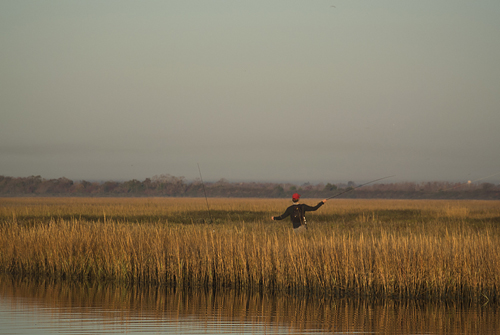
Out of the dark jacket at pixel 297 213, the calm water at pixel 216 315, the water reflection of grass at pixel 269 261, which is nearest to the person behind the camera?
the calm water at pixel 216 315

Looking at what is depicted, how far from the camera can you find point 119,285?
514 inches

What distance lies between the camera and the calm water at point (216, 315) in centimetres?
897

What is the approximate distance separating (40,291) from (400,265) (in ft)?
25.1

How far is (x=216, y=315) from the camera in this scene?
32.8ft

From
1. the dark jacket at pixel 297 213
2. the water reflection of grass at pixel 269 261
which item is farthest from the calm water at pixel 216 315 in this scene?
the dark jacket at pixel 297 213

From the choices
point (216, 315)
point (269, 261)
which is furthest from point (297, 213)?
point (216, 315)

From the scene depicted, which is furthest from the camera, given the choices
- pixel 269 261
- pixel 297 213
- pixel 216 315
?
pixel 297 213

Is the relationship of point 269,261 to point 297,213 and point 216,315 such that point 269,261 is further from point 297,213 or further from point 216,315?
point 216,315

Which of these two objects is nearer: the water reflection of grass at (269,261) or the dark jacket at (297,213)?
the water reflection of grass at (269,261)

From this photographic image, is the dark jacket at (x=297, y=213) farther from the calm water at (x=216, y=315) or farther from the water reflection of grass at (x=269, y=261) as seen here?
the calm water at (x=216, y=315)

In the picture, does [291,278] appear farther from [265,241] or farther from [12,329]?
[12,329]

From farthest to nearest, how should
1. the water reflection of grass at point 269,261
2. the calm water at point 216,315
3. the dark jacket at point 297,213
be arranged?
the dark jacket at point 297,213 < the water reflection of grass at point 269,261 < the calm water at point 216,315

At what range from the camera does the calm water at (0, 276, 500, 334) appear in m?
8.97

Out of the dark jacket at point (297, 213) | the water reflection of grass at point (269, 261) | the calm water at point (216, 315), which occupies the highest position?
the dark jacket at point (297, 213)
